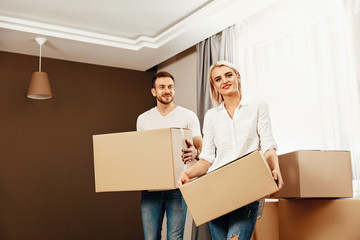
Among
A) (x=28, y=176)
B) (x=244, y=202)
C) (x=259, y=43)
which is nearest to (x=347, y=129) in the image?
(x=259, y=43)

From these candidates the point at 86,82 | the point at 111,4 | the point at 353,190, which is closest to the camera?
the point at 353,190

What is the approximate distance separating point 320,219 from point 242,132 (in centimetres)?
87

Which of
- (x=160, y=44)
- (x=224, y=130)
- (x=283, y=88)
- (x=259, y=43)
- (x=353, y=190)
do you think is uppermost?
(x=160, y=44)

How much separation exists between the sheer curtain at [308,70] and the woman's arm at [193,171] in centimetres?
109

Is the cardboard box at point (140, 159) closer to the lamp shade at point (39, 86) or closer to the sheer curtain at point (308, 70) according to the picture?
the sheer curtain at point (308, 70)

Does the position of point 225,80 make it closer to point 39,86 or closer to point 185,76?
point 39,86

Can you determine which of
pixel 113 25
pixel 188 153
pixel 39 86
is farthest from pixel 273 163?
pixel 39 86

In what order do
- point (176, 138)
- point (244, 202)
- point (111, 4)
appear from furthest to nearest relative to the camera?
1. point (111, 4)
2. point (176, 138)
3. point (244, 202)

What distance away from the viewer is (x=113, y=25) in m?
3.51

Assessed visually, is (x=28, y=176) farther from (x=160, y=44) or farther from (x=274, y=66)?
(x=274, y=66)

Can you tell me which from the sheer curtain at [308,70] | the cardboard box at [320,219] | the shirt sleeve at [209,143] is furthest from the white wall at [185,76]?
the shirt sleeve at [209,143]

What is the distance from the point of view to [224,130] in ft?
5.35

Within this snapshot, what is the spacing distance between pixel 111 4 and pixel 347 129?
200 centimetres

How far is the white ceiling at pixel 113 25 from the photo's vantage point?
3.11 metres
